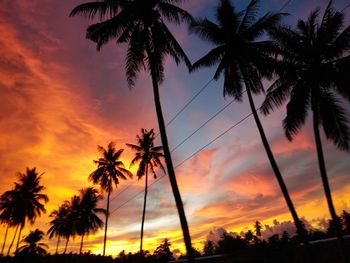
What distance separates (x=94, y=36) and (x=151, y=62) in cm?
351

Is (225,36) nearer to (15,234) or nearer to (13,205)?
(13,205)

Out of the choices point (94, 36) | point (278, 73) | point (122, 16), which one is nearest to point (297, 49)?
point (278, 73)

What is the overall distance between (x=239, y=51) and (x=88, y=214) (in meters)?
41.5

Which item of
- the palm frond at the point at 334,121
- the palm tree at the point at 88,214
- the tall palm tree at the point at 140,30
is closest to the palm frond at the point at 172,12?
the tall palm tree at the point at 140,30

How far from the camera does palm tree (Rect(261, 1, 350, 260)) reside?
1638 centimetres

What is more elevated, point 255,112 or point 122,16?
point 122,16

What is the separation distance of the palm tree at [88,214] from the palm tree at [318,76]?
40.1 metres

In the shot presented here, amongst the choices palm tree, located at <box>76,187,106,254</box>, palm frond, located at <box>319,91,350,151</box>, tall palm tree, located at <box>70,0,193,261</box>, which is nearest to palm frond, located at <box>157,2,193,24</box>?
tall palm tree, located at <box>70,0,193,261</box>

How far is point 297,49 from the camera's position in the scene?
17.6 meters

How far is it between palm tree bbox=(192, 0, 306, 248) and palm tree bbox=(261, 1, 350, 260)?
106cm

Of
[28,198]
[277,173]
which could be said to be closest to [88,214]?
[28,198]

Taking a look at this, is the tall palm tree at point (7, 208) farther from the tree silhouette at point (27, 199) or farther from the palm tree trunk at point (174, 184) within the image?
the palm tree trunk at point (174, 184)

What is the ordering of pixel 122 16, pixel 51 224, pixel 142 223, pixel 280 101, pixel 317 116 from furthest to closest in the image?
pixel 51 224
pixel 142 223
pixel 280 101
pixel 317 116
pixel 122 16

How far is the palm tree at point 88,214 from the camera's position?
50.3m
